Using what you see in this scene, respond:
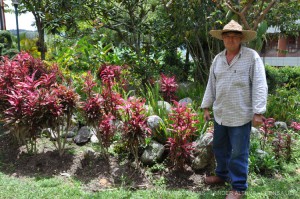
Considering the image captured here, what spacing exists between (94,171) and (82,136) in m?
1.01

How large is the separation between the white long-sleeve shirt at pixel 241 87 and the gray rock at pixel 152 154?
3.86 feet

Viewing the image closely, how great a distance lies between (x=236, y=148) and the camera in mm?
2932

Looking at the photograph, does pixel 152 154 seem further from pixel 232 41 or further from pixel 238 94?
pixel 232 41

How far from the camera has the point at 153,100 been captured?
484cm

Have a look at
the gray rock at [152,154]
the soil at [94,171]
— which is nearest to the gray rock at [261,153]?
the soil at [94,171]

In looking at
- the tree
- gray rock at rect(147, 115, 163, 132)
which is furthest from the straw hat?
the tree

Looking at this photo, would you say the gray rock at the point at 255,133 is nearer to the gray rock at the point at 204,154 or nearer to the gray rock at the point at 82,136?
the gray rock at the point at 204,154

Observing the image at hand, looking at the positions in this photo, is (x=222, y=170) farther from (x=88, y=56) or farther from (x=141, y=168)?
(x=88, y=56)

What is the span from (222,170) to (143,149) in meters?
1.16

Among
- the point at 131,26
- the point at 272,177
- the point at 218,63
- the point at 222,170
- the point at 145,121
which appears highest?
the point at 131,26

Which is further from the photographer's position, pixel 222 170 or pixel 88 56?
pixel 88 56

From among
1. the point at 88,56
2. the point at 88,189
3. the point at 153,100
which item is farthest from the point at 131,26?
the point at 88,189

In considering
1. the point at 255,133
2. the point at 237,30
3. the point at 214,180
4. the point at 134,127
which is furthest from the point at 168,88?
the point at 237,30

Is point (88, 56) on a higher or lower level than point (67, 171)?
higher
